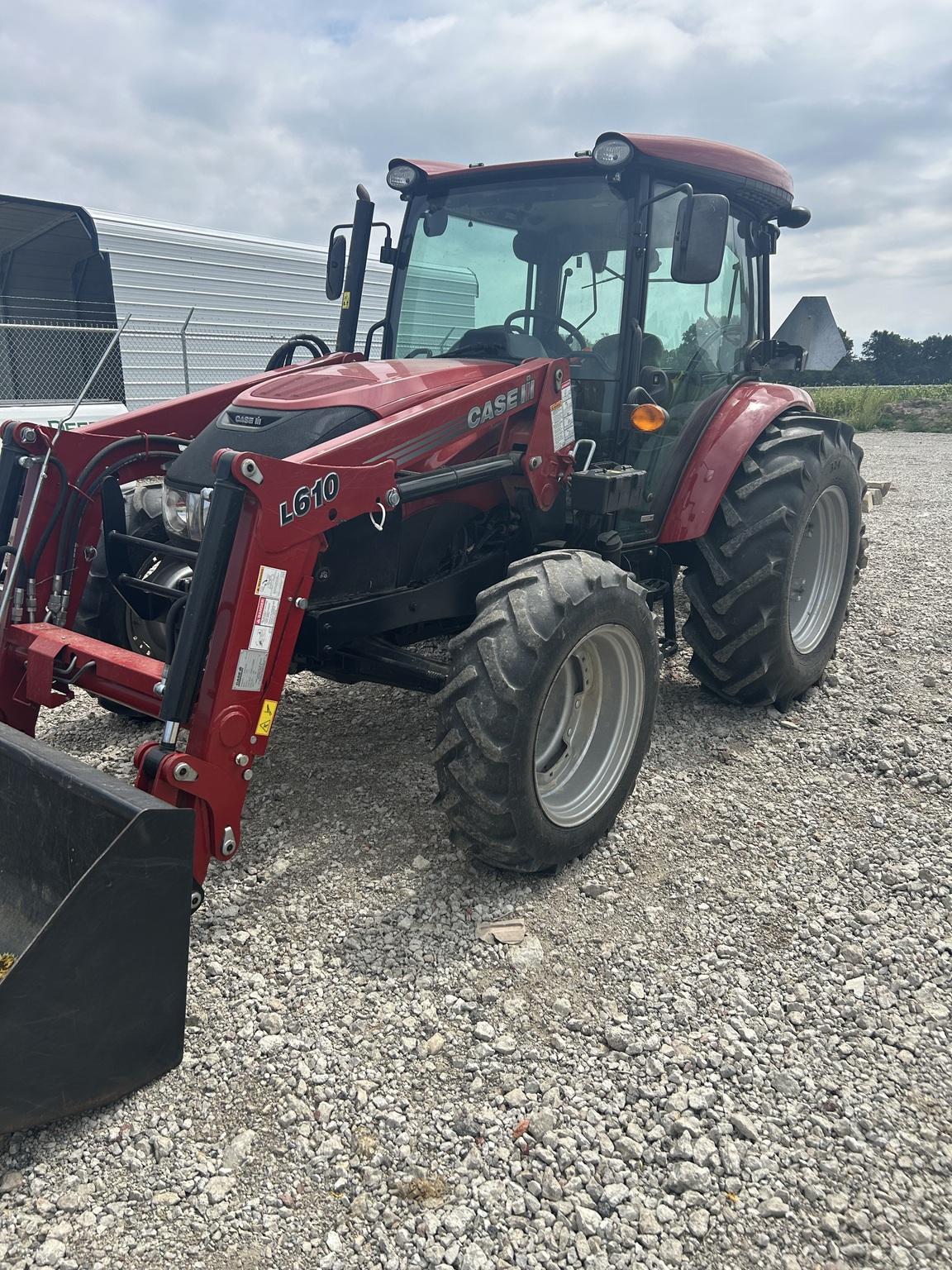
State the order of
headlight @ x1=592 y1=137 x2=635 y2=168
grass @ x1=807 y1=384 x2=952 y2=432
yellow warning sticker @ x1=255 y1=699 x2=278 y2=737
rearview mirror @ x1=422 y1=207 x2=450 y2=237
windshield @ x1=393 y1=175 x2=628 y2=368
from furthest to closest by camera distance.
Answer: grass @ x1=807 y1=384 x2=952 y2=432
rearview mirror @ x1=422 y1=207 x2=450 y2=237
windshield @ x1=393 y1=175 x2=628 y2=368
headlight @ x1=592 y1=137 x2=635 y2=168
yellow warning sticker @ x1=255 y1=699 x2=278 y2=737

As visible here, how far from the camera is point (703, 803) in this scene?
12.5ft

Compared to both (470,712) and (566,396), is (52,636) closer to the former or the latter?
(470,712)

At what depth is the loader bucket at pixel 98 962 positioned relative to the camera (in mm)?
2076

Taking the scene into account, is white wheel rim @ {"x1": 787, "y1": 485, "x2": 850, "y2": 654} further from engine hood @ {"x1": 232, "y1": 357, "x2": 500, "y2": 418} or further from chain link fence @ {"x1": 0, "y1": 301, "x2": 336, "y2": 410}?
chain link fence @ {"x1": 0, "y1": 301, "x2": 336, "y2": 410}

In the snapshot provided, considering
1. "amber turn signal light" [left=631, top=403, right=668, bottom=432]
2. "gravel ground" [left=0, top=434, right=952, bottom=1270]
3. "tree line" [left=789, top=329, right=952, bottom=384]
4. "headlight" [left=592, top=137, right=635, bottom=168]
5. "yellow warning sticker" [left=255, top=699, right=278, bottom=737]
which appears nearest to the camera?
"gravel ground" [left=0, top=434, right=952, bottom=1270]

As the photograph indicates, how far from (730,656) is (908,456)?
1443cm

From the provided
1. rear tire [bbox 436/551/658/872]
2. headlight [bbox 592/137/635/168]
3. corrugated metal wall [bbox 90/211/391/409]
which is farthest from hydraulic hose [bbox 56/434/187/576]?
corrugated metal wall [bbox 90/211/391/409]

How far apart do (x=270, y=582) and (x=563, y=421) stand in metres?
1.55

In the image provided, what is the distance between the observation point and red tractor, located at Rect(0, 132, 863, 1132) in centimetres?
245

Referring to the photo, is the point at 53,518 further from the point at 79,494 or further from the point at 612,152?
the point at 612,152

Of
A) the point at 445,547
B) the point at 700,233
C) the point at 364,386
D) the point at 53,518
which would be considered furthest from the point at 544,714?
the point at 53,518

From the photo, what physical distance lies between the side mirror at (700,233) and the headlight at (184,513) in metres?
1.90

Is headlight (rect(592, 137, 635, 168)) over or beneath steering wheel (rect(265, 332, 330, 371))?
over

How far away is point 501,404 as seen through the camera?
3447mm
